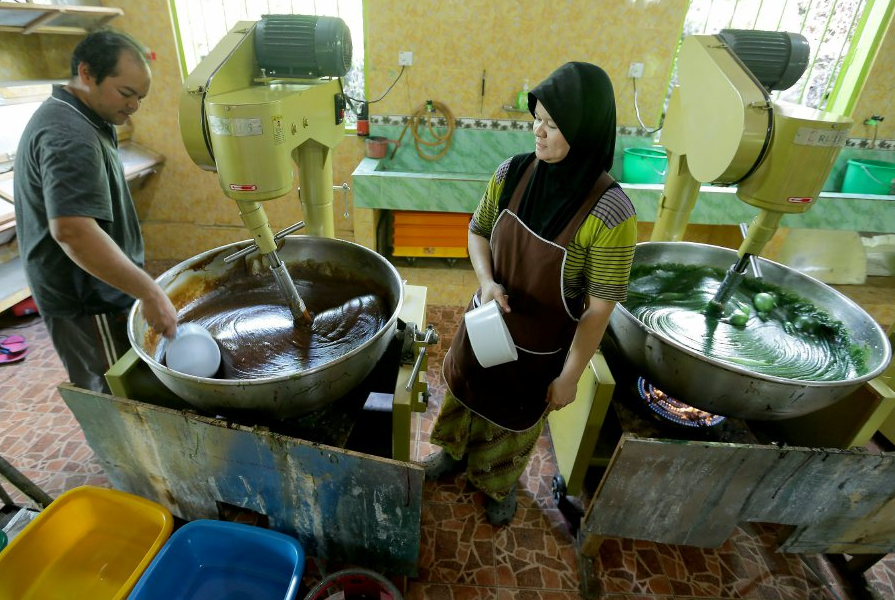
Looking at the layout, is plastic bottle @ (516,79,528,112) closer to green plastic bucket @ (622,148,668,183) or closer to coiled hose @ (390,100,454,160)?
coiled hose @ (390,100,454,160)

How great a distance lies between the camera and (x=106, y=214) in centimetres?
153

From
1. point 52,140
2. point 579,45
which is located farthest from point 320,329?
point 579,45

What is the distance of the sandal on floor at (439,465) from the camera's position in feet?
7.52

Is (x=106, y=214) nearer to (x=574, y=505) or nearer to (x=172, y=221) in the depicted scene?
(x=574, y=505)

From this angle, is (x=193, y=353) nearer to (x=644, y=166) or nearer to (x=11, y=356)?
(x=11, y=356)

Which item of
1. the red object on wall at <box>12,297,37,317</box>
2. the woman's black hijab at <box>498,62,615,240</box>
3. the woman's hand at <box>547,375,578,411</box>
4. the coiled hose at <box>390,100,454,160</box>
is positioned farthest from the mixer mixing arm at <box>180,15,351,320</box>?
the red object on wall at <box>12,297,37,317</box>

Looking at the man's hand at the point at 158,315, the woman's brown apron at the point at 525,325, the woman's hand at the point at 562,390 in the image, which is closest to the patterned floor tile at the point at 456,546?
the woman's brown apron at the point at 525,325

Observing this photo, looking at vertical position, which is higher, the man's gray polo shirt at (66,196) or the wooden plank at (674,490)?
the man's gray polo shirt at (66,196)

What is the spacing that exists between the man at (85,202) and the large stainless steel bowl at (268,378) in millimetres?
156

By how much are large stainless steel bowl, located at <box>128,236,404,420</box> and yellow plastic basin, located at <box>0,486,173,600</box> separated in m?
0.71

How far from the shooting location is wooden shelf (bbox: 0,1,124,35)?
119 inches

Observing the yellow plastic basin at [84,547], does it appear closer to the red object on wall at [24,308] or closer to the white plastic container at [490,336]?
the white plastic container at [490,336]

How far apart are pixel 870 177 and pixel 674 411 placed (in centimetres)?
355

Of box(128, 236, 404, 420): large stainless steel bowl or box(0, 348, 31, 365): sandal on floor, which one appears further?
box(0, 348, 31, 365): sandal on floor
